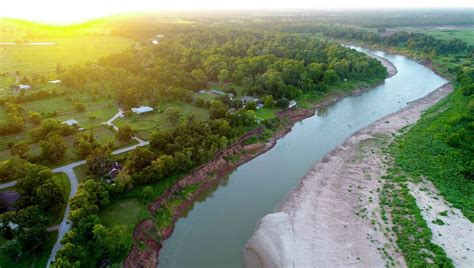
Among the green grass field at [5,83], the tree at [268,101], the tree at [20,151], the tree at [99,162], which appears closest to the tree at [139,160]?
the tree at [99,162]

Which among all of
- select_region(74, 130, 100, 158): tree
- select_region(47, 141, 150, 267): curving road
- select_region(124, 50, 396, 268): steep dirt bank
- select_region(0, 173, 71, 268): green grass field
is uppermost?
select_region(74, 130, 100, 158): tree

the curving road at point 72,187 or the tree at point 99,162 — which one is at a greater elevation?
the tree at point 99,162

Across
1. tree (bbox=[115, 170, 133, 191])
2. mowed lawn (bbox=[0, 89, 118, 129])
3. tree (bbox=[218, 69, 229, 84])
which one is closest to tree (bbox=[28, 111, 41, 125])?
mowed lawn (bbox=[0, 89, 118, 129])

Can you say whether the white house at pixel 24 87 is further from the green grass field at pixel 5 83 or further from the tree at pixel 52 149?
the tree at pixel 52 149

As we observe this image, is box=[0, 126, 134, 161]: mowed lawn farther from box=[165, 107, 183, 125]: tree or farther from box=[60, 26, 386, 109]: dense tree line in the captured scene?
box=[60, 26, 386, 109]: dense tree line

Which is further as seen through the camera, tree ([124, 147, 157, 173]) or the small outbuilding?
tree ([124, 147, 157, 173])

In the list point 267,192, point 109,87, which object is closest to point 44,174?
point 267,192

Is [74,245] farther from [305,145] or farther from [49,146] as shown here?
[305,145]
